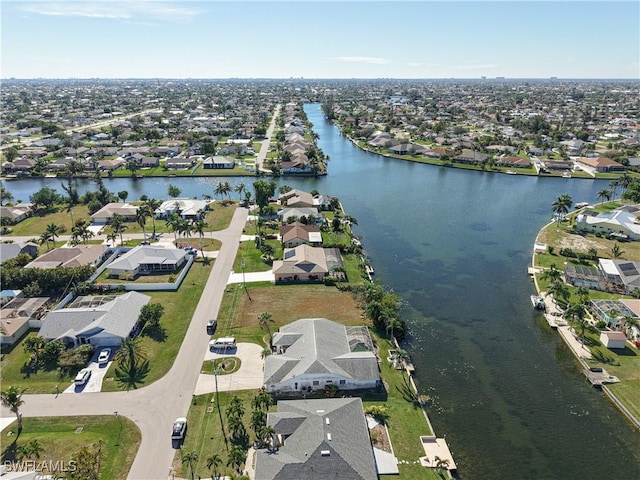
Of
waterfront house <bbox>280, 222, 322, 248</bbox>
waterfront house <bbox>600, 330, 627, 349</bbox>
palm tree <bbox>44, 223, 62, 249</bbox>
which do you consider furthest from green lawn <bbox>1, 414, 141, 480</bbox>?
waterfront house <bbox>600, 330, 627, 349</bbox>

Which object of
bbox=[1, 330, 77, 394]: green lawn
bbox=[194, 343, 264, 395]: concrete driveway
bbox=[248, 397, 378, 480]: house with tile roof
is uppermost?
bbox=[248, 397, 378, 480]: house with tile roof

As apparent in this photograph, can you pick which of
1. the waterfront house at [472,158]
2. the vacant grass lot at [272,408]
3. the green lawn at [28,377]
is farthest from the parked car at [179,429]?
the waterfront house at [472,158]

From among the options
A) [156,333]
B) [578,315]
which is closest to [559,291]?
[578,315]

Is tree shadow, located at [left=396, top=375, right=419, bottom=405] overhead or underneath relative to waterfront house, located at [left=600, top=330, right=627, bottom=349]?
underneath

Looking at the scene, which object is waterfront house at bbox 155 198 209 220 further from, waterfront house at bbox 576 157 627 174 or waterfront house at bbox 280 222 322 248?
waterfront house at bbox 576 157 627 174

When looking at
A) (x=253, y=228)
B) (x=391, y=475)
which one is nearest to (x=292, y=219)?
(x=253, y=228)

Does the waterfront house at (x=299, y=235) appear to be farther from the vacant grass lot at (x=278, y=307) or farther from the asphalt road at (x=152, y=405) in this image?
the asphalt road at (x=152, y=405)

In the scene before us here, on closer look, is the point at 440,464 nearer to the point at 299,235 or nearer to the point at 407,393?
the point at 407,393
